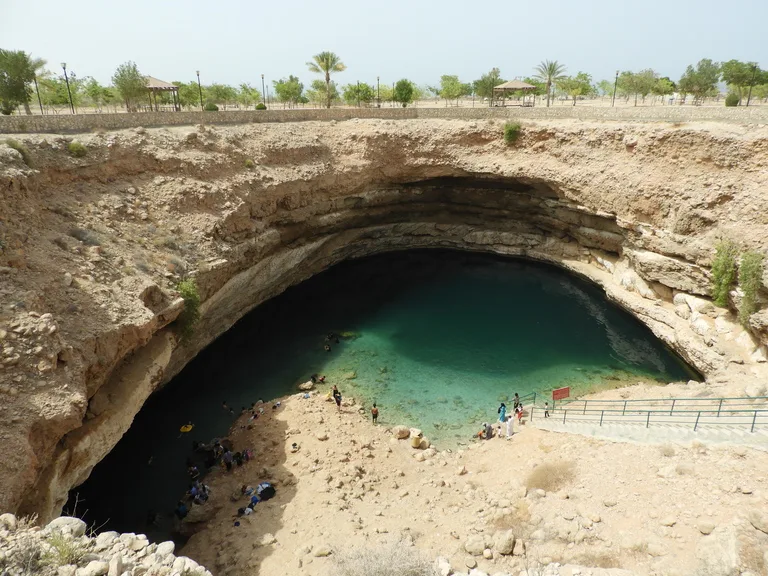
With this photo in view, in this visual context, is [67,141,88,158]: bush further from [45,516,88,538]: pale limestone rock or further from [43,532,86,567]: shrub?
[43,532,86,567]: shrub

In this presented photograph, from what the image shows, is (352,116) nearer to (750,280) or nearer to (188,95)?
(188,95)

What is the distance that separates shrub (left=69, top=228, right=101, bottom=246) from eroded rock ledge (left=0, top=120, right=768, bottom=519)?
7cm

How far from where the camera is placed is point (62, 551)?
8516mm

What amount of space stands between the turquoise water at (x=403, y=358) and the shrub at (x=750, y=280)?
4.57 meters

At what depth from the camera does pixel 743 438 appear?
50.0 feet

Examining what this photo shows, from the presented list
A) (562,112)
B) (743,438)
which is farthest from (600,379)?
(562,112)

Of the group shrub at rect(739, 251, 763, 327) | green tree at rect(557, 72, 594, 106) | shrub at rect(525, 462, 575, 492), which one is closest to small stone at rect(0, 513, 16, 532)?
shrub at rect(525, 462, 575, 492)

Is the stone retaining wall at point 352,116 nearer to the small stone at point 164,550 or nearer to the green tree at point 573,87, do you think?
the small stone at point 164,550

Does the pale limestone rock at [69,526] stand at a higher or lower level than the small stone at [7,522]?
lower

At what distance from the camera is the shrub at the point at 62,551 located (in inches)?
334

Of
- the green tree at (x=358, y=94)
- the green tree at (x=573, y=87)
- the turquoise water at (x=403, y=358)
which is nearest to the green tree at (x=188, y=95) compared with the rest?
the green tree at (x=358, y=94)

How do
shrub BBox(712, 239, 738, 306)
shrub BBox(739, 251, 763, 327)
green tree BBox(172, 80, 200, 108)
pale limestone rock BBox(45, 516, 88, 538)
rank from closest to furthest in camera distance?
pale limestone rock BBox(45, 516, 88, 538) → shrub BBox(739, 251, 763, 327) → shrub BBox(712, 239, 738, 306) → green tree BBox(172, 80, 200, 108)

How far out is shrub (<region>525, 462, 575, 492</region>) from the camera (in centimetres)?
1580

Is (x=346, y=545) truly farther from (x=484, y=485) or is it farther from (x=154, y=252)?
(x=154, y=252)
